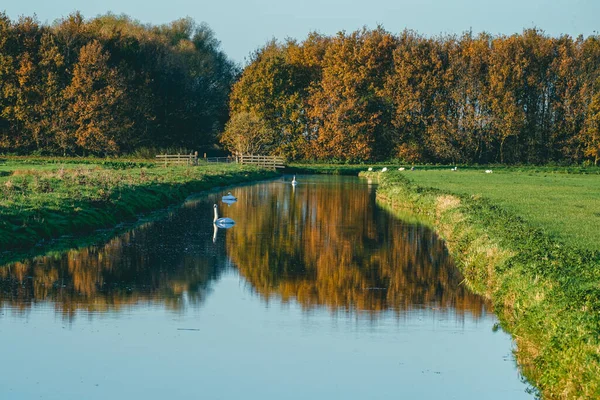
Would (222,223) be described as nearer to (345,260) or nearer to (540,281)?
(345,260)

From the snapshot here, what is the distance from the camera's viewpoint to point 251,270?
2211 centimetres

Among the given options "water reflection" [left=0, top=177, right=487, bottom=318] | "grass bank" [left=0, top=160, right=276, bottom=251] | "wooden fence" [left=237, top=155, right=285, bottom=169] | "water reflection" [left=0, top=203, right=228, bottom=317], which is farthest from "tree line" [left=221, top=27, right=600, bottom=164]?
"water reflection" [left=0, top=203, right=228, bottom=317]

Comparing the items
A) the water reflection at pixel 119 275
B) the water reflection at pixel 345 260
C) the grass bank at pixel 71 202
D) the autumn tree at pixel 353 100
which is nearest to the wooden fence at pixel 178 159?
the autumn tree at pixel 353 100

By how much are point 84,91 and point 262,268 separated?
61.3 m

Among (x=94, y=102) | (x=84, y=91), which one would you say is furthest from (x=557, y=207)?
(x=84, y=91)

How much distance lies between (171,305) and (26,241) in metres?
8.39

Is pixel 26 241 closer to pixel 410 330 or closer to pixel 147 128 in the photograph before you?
pixel 410 330

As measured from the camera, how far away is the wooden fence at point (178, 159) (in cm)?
7331

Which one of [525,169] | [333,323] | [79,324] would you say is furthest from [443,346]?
[525,169]

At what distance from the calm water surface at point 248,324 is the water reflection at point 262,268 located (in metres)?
0.06

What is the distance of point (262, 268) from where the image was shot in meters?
22.4

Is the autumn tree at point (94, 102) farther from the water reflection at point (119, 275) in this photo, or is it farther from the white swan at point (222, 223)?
the water reflection at point (119, 275)

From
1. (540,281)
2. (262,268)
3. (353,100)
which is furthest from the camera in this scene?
(353,100)

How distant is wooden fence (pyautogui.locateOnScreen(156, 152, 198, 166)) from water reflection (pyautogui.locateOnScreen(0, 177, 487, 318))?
38733 mm
